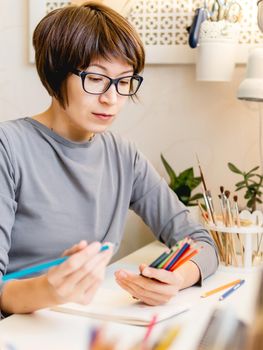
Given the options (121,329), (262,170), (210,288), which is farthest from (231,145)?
(121,329)

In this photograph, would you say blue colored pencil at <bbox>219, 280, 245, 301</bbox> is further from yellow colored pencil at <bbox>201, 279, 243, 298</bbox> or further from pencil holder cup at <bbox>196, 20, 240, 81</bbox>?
pencil holder cup at <bbox>196, 20, 240, 81</bbox>

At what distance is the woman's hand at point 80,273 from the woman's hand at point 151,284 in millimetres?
139

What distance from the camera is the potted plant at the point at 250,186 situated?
139 centimetres

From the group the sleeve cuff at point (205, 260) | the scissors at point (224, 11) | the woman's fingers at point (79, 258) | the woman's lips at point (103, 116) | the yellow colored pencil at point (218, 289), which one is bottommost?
the yellow colored pencil at point (218, 289)

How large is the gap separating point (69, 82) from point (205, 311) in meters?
0.45

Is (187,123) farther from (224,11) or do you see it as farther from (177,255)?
(177,255)

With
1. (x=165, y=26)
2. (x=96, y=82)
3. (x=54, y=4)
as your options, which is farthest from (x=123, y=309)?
(x=54, y=4)

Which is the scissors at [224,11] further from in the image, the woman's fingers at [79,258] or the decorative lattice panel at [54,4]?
the woman's fingers at [79,258]

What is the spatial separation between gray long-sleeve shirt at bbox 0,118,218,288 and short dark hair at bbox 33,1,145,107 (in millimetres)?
106

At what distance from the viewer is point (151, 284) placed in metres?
0.94

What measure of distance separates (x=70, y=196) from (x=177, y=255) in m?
0.28

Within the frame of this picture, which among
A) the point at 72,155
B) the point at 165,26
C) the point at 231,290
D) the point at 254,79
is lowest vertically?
the point at 231,290

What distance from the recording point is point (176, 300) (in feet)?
3.26

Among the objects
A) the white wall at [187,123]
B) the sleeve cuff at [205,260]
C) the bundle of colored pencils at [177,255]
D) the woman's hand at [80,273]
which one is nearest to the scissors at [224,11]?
the white wall at [187,123]
